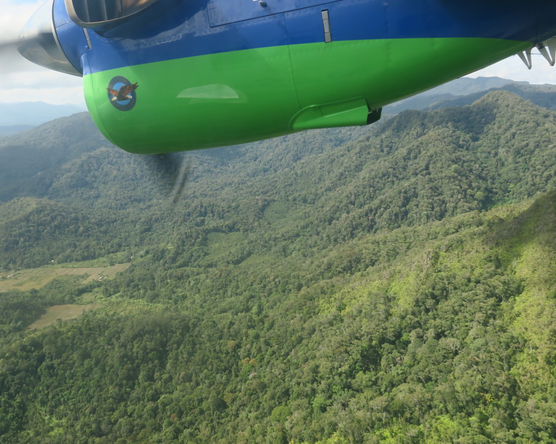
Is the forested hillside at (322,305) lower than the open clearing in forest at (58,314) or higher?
higher

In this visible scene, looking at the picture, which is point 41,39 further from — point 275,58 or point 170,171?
point 275,58

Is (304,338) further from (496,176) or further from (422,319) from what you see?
(496,176)

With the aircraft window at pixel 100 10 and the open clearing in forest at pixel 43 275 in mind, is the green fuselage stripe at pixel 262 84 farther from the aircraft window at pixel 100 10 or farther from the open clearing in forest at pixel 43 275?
the open clearing in forest at pixel 43 275

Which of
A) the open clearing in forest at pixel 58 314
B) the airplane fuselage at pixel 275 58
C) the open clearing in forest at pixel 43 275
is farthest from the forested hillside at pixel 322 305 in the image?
the open clearing in forest at pixel 43 275

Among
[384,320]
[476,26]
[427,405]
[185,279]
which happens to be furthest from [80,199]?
[476,26]

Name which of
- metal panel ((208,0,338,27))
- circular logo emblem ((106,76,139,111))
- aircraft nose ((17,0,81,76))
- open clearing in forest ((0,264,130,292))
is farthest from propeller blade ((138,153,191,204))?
open clearing in forest ((0,264,130,292))

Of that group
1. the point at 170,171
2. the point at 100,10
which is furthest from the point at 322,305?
the point at 100,10
